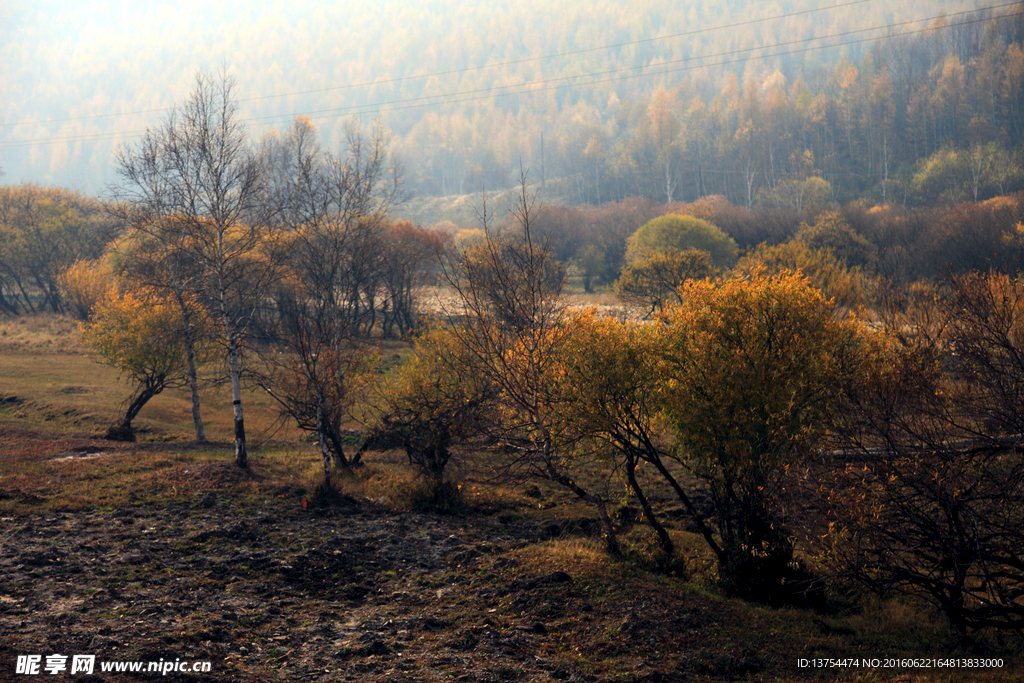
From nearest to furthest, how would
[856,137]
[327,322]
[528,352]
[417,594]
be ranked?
1. [417,594]
2. [528,352]
3. [327,322]
4. [856,137]

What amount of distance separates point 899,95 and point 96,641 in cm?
17041

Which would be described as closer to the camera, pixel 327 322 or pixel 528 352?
pixel 528 352

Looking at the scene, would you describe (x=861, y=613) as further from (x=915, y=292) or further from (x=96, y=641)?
(x=915, y=292)

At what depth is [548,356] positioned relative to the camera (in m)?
16.4

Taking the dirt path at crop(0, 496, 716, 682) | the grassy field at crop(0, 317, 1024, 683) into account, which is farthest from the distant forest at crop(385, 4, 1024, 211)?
the dirt path at crop(0, 496, 716, 682)

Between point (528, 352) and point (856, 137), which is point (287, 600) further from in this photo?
point (856, 137)

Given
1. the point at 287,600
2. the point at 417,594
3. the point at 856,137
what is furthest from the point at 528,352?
the point at 856,137

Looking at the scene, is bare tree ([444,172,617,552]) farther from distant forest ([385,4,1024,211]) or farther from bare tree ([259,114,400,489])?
distant forest ([385,4,1024,211])

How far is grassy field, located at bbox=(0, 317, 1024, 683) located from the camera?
10914mm

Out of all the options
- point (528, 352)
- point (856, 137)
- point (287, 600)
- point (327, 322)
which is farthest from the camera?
point (856, 137)

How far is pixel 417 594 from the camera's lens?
14328mm

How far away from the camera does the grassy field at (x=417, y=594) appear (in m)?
10.9

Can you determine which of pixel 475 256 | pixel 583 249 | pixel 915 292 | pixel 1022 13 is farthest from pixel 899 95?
pixel 475 256

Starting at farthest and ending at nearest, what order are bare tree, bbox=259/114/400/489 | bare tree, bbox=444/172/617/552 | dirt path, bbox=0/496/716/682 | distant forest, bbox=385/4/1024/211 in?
distant forest, bbox=385/4/1024/211 → bare tree, bbox=259/114/400/489 → bare tree, bbox=444/172/617/552 → dirt path, bbox=0/496/716/682
